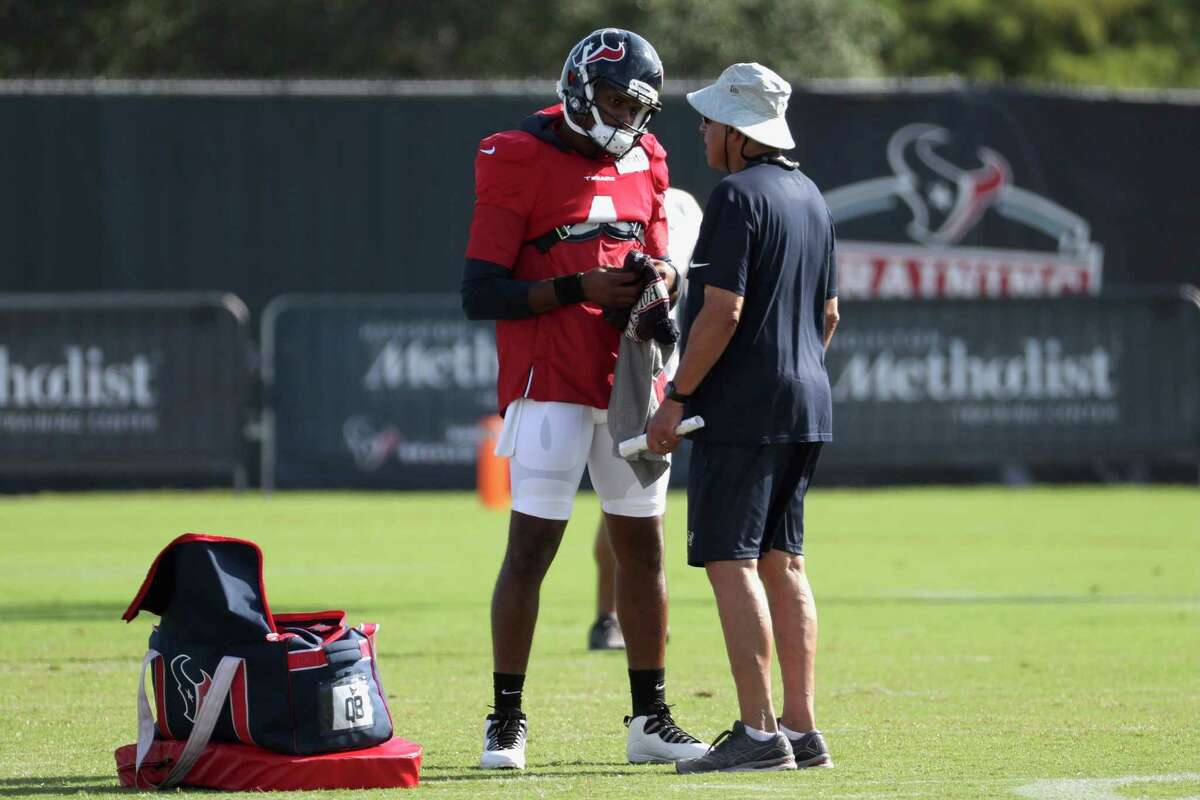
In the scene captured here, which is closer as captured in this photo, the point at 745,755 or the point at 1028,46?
the point at 745,755

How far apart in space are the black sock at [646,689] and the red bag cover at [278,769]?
978mm

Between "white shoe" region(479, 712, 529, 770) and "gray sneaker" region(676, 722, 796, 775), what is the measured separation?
52cm

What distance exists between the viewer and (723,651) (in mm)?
9633

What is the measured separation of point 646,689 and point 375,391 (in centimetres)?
1413

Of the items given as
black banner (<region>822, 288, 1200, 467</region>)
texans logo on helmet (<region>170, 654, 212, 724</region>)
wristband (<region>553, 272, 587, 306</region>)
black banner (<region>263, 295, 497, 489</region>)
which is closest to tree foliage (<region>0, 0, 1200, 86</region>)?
black banner (<region>822, 288, 1200, 467</region>)

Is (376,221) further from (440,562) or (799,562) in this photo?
(799,562)

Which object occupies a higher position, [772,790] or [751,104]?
[751,104]

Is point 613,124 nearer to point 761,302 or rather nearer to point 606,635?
point 761,302

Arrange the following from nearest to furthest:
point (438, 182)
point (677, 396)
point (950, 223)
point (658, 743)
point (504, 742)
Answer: point (677, 396) → point (504, 742) → point (658, 743) → point (438, 182) → point (950, 223)

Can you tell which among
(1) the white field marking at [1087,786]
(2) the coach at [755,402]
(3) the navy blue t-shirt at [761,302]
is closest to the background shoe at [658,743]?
(2) the coach at [755,402]

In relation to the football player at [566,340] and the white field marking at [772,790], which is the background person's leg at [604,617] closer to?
the football player at [566,340]

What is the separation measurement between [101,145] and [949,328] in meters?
8.69

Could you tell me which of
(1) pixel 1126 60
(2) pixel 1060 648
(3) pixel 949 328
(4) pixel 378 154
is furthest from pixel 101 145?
(1) pixel 1126 60

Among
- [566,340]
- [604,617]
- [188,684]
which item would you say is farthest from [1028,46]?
[188,684]
